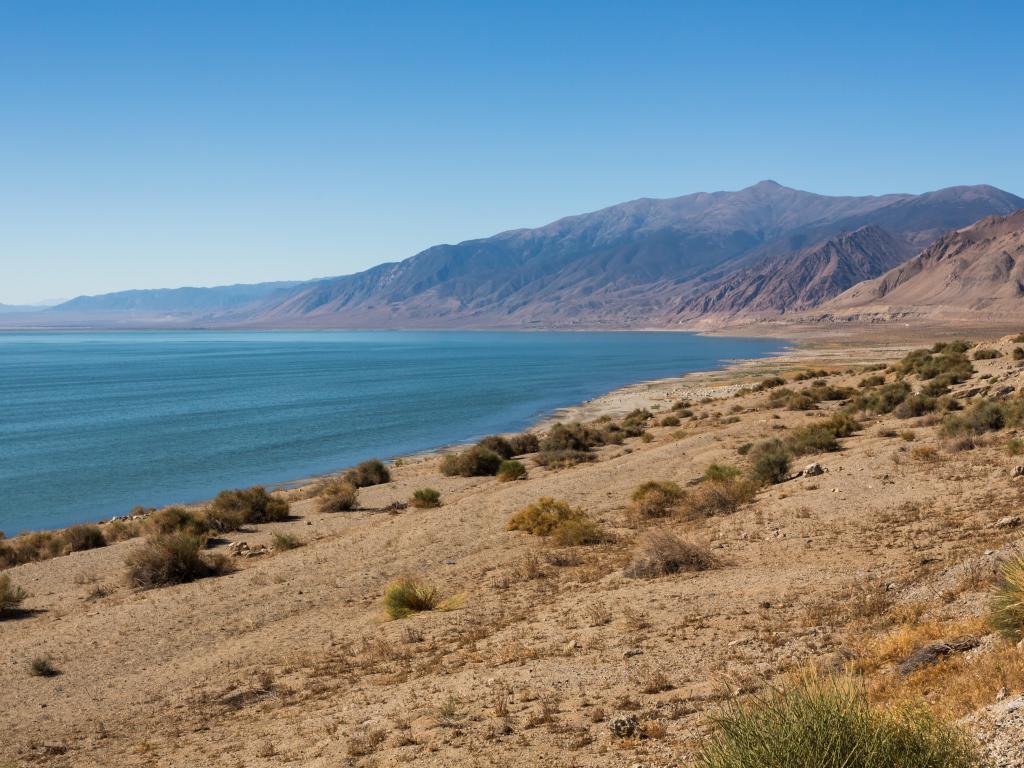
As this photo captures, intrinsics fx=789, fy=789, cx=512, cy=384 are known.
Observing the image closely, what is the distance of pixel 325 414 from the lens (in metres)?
57.5

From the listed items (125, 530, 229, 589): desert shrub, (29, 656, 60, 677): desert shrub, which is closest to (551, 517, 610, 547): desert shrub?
(125, 530, 229, 589): desert shrub

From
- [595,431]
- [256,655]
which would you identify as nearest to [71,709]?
[256,655]

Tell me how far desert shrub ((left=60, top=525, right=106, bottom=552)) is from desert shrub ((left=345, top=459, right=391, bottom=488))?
8976 mm

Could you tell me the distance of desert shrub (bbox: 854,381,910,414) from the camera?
29578 mm

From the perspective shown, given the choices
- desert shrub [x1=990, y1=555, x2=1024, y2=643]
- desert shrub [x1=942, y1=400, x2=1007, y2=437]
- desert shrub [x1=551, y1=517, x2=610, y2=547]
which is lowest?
desert shrub [x1=551, y1=517, x2=610, y2=547]

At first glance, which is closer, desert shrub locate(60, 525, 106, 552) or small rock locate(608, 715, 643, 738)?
small rock locate(608, 715, 643, 738)

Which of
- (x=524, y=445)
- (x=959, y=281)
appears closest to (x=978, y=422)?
(x=524, y=445)

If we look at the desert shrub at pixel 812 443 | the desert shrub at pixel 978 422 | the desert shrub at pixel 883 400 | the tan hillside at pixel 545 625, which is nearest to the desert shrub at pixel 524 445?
the tan hillside at pixel 545 625

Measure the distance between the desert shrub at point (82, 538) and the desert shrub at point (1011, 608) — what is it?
20589 millimetres

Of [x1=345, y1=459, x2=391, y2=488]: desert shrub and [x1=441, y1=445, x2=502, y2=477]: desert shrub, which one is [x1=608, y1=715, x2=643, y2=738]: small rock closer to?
[x1=441, y1=445, x2=502, y2=477]: desert shrub

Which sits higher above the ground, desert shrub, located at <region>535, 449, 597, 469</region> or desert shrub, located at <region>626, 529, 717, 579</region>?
desert shrub, located at <region>626, 529, 717, 579</region>

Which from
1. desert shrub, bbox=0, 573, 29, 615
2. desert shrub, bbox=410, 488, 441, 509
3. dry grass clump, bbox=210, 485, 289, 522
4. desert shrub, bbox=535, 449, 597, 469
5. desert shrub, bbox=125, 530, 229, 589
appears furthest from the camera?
desert shrub, bbox=535, 449, 597, 469

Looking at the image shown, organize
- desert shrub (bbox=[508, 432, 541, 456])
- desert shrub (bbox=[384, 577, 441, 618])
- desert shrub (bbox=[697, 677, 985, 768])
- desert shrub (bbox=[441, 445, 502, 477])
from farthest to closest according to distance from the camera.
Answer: desert shrub (bbox=[508, 432, 541, 456]) < desert shrub (bbox=[441, 445, 502, 477]) < desert shrub (bbox=[384, 577, 441, 618]) < desert shrub (bbox=[697, 677, 985, 768])

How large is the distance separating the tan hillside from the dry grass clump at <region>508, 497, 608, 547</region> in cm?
11
